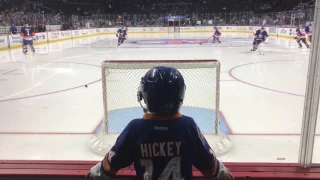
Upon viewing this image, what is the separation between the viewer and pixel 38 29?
17.0 m

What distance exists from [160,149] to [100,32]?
78.7 feet

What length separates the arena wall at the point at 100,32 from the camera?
13672 mm

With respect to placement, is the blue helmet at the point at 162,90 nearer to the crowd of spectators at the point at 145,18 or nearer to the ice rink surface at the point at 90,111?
the ice rink surface at the point at 90,111

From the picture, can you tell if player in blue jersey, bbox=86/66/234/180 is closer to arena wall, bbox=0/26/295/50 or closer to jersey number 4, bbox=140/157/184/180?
jersey number 4, bbox=140/157/184/180

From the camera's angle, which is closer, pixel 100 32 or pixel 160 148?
pixel 160 148

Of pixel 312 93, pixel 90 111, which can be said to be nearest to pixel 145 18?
pixel 90 111

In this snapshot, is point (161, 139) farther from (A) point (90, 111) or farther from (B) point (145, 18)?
(B) point (145, 18)

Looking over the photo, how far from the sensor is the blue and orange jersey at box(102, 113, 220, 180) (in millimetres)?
1128

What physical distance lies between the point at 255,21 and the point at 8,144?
22464mm

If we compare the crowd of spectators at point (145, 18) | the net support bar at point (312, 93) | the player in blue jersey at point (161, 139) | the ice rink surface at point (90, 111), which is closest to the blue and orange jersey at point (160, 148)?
the player in blue jersey at point (161, 139)

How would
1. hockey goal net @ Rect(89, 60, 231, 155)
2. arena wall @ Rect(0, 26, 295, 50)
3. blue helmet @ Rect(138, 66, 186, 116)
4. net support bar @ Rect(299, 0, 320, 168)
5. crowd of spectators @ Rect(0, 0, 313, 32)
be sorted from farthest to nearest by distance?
crowd of spectators @ Rect(0, 0, 313, 32), arena wall @ Rect(0, 26, 295, 50), hockey goal net @ Rect(89, 60, 231, 155), net support bar @ Rect(299, 0, 320, 168), blue helmet @ Rect(138, 66, 186, 116)

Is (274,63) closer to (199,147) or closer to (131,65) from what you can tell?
(131,65)

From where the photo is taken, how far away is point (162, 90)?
1.08 metres

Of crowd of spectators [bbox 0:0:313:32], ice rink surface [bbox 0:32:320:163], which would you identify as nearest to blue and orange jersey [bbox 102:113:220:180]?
ice rink surface [bbox 0:32:320:163]
